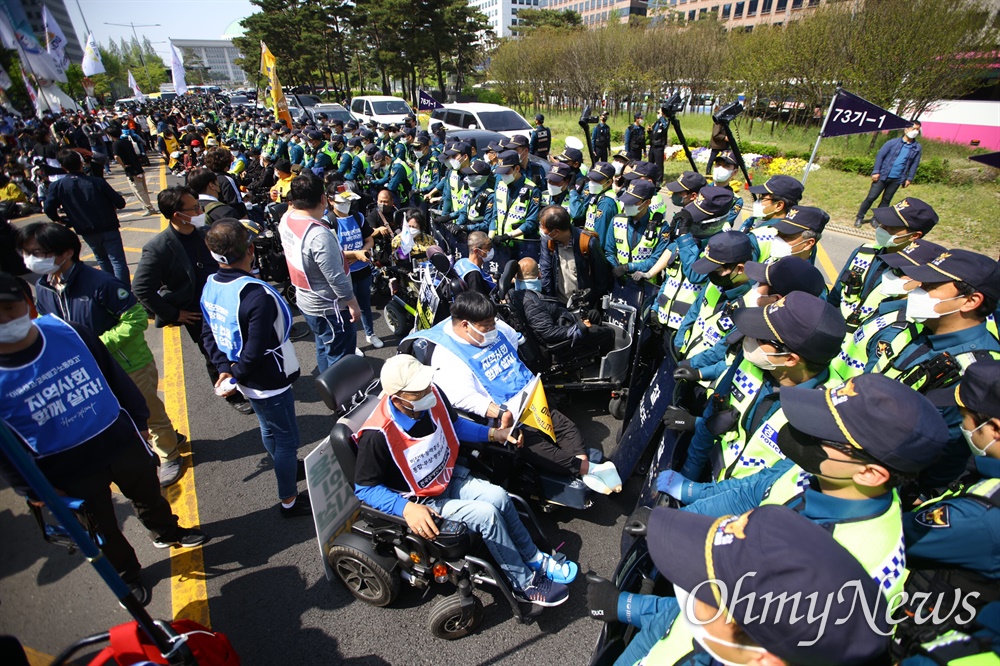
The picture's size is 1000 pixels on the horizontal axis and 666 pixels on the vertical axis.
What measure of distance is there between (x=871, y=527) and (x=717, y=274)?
2351 mm

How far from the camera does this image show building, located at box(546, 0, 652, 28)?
7974cm

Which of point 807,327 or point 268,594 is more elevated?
point 807,327

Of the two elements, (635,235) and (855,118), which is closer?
(635,235)

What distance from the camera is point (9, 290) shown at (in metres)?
2.35

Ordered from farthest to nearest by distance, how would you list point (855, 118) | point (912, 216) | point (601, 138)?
point (601, 138), point (855, 118), point (912, 216)

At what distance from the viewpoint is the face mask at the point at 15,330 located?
2.35 m

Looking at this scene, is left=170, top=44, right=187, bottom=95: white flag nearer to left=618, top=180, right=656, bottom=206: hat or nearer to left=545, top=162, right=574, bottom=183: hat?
left=545, top=162, right=574, bottom=183: hat

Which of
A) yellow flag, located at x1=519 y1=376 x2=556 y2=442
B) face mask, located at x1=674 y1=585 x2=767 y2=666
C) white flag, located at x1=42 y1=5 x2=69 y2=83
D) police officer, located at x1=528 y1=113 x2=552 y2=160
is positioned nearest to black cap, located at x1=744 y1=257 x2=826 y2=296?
yellow flag, located at x1=519 y1=376 x2=556 y2=442

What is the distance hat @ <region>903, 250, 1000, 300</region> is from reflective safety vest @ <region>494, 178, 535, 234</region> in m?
4.43

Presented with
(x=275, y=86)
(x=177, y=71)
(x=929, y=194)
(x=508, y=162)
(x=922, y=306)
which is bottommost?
(x=929, y=194)

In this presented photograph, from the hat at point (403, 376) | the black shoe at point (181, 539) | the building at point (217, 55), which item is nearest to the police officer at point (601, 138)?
the hat at point (403, 376)

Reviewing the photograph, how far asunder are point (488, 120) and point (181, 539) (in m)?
16.0

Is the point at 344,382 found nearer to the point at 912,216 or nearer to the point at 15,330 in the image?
the point at 15,330

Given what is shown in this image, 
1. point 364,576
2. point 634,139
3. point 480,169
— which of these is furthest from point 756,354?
point 634,139
